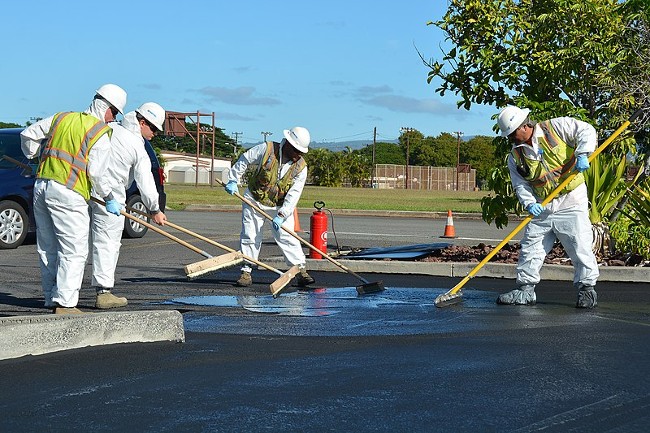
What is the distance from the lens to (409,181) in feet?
295

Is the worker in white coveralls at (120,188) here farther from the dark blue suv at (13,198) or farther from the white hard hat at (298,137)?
the dark blue suv at (13,198)

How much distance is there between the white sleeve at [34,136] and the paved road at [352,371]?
1293mm

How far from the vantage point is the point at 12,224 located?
1414cm

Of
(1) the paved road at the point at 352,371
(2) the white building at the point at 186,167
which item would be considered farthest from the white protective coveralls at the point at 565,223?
(2) the white building at the point at 186,167

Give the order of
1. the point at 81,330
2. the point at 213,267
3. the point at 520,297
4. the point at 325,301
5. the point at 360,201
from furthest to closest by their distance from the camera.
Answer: the point at 360,201, the point at 213,267, the point at 325,301, the point at 520,297, the point at 81,330

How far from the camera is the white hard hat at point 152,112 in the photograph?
9.00m

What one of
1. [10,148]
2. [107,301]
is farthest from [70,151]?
[10,148]

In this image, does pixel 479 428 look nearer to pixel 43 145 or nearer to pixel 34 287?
pixel 43 145

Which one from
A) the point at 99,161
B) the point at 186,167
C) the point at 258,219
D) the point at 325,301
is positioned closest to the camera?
the point at 99,161

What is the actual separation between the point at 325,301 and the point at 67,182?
2668mm

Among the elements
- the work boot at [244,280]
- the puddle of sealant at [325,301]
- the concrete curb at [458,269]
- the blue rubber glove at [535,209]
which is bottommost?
the puddle of sealant at [325,301]

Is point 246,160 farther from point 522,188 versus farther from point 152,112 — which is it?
point 522,188

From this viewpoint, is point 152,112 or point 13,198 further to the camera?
point 13,198

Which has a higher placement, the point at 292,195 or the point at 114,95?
the point at 114,95
